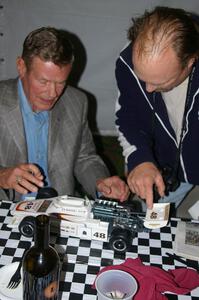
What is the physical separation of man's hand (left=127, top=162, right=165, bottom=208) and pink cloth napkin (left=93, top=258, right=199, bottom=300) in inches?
10.8

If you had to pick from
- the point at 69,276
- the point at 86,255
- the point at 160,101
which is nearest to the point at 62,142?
the point at 160,101

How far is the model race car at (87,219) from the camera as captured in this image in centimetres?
150

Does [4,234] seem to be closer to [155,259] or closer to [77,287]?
[77,287]

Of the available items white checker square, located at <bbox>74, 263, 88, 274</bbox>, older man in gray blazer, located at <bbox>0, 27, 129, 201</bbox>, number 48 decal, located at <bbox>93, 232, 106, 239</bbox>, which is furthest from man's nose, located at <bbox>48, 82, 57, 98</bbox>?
white checker square, located at <bbox>74, 263, 88, 274</bbox>

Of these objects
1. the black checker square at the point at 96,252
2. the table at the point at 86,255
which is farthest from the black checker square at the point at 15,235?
the black checker square at the point at 96,252

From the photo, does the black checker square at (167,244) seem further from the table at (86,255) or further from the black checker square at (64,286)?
the black checker square at (64,286)

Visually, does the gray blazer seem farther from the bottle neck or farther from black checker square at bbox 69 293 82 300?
the bottle neck

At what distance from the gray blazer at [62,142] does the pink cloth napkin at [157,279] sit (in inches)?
28.6

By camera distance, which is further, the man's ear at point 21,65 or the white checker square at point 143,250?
the man's ear at point 21,65

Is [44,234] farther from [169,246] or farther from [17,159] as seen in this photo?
[17,159]

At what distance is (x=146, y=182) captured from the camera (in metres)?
1.64

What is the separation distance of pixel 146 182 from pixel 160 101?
45cm

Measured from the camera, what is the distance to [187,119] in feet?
6.15

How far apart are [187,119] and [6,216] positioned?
89 centimetres
